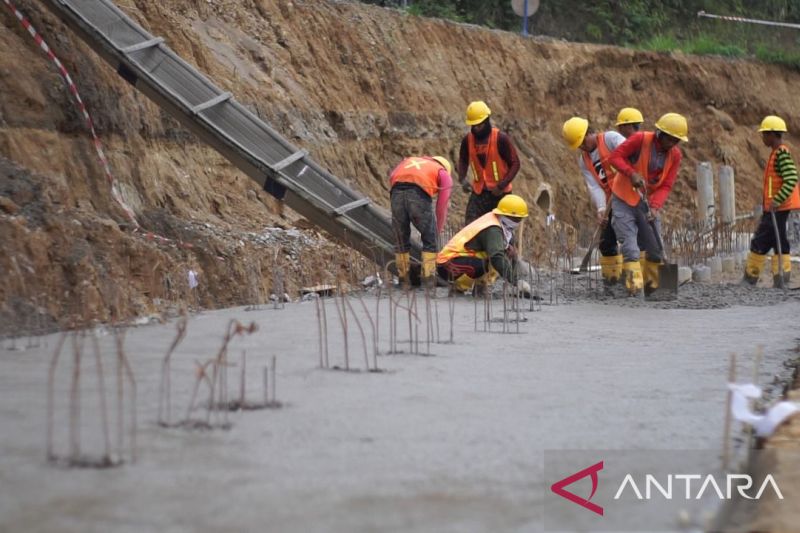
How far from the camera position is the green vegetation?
24.2 meters

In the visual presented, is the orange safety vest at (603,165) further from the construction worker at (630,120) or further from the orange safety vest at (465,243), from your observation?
the orange safety vest at (465,243)

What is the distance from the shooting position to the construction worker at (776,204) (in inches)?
484

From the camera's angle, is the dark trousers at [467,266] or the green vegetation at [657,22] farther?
the green vegetation at [657,22]

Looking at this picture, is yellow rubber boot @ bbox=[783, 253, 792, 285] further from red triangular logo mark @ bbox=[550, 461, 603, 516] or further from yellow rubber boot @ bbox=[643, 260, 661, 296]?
red triangular logo mark @ bbox=[550, 461, 603, 516]

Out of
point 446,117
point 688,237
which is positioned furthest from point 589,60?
point 688,237

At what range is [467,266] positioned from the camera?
A: 10367 millimetres

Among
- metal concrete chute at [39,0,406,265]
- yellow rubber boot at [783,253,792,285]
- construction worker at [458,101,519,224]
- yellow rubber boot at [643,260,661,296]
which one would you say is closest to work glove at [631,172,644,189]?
yellow rubber boot at [643,260,661,296]

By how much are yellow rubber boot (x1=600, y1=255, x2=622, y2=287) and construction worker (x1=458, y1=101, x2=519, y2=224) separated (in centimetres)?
115

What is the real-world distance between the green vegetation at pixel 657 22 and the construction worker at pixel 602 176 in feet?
36.0

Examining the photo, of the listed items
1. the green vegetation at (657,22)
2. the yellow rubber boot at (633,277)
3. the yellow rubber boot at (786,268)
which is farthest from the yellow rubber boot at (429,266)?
the green vegetation at (657,22)

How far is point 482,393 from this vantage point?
581 centimetres

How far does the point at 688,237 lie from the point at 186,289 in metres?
7.06

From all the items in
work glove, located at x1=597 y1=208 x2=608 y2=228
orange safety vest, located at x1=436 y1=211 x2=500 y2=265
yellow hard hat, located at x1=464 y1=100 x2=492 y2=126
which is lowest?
orange safety vest, located at x1=436 y1=211 x2=500 y2=265

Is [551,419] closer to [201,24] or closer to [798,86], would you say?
[201,24]
